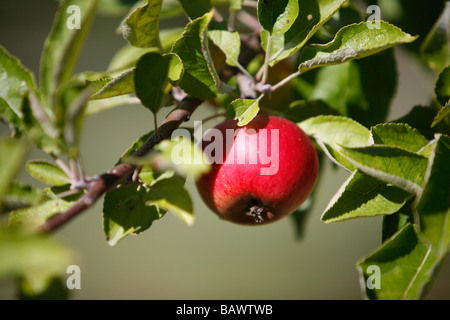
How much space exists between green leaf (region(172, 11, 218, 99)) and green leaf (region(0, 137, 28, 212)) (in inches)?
12.5

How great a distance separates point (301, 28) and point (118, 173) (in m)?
0.37

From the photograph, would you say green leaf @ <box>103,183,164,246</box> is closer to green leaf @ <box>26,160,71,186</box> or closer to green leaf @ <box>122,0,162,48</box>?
green leaf @ <box>26,160,71,186</box>

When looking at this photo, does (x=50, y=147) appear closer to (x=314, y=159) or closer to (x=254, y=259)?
(x=314, y=159)

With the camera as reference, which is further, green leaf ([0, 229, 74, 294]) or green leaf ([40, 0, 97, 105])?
green leaf ([40, 0, 97, 105])

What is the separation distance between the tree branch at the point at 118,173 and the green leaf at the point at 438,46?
0.37 metres

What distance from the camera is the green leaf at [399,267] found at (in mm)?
610

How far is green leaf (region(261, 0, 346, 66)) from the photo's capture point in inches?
25.7

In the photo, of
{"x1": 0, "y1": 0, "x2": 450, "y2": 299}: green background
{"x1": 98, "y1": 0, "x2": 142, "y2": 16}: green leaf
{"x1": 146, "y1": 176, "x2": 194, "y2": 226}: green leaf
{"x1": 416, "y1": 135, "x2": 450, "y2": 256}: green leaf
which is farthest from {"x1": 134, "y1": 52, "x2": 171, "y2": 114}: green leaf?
{"x1": 0, "y1": 0, "x2": 450, "y2": 299}: green background

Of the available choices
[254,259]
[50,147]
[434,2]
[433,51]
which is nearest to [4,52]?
[50,147]

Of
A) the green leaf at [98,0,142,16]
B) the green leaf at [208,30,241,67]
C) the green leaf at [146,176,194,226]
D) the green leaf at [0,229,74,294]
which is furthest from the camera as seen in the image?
the green leaf at [98,0,142,16]

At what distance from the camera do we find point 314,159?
0.72m

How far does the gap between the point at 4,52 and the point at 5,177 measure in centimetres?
32

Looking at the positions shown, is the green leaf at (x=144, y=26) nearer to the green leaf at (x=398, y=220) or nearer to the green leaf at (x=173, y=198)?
the green leaf at (x=173, y=198)

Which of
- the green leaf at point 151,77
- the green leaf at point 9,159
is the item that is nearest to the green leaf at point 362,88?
the green leaf at point 151,77
